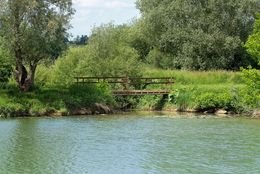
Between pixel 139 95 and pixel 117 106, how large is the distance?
8.90ft

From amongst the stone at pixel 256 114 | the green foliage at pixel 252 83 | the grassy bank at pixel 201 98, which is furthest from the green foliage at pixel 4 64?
the stone at pixel 256 114

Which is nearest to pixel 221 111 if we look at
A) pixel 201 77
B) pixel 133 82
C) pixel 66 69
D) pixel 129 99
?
pixel 129 99

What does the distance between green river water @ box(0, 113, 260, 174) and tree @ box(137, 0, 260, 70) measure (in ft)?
73.6

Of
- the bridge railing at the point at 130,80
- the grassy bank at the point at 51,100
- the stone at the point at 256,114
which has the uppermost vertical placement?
the bridge railing at the point at 130,80

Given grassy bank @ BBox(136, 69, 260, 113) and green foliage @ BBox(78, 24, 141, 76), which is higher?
green foliage @ BBox(78, 24, 141, 76)

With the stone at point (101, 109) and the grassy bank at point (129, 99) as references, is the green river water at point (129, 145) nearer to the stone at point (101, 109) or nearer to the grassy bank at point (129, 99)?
the grassy bank at point (129, 99)

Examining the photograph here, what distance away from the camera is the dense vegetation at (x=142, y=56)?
41.6 metres

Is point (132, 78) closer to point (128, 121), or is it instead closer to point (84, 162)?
point (128, 121)

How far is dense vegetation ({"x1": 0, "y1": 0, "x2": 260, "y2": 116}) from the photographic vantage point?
41625 mm

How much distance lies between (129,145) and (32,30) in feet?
60.4

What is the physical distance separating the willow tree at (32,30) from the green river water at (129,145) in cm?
639

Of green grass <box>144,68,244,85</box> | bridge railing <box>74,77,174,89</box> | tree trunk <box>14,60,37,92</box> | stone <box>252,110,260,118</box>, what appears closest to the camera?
stone <box>252,110,260,118</box>

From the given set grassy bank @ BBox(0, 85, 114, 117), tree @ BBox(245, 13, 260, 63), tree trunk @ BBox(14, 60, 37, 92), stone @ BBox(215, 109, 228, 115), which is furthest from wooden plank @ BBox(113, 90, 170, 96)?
tree @ BBox(245, 13, 260, 63)

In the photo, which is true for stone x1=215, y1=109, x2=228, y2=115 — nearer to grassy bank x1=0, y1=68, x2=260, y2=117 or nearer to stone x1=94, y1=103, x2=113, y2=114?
grassy bank x1=0, y1=68, x2=260, y2=117
